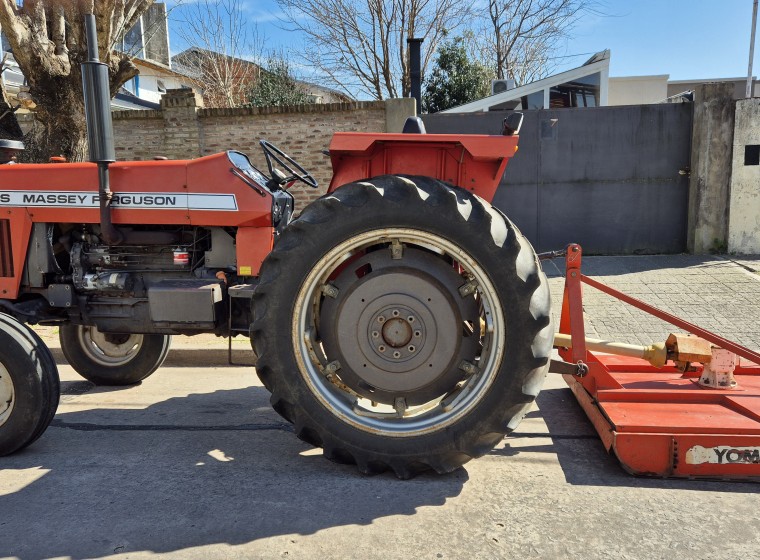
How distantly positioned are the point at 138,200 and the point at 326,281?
1.26 metres

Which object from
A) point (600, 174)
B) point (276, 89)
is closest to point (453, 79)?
point (276, 89)

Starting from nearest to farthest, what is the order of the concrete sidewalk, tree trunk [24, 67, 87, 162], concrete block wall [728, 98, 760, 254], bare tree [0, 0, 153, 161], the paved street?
1. the paved street
2. the concrete sidewalk
3. bare tree [0, 0, 153, 161]
4. tree trunk [24, 67, 87, 162]
5. concrete block wall [728, 98, 760, 254]

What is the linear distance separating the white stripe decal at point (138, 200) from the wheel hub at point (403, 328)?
0.96 metres

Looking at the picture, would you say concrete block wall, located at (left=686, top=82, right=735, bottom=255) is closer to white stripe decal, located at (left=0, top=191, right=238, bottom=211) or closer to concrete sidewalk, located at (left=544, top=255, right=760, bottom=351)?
concrete sidewalk, located at (left=544, top=255, right=760, bottom=351)

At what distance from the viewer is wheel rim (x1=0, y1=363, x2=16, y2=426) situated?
10.2ft

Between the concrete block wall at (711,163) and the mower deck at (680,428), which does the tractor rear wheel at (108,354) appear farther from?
the concrete block wall at (711,163)

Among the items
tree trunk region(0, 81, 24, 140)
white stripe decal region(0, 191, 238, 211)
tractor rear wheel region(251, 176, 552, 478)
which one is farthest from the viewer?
tree trunk region(0, 81, 24, 140)

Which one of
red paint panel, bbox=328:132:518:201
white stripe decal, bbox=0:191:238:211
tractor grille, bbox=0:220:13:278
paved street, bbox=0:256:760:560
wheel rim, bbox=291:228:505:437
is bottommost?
paved street, bbox=0:256:760:560

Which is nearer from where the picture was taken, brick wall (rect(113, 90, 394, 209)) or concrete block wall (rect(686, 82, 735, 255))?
concrete block wall (rect(686, 82, 735, 255))

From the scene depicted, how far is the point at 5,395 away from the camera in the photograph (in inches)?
123

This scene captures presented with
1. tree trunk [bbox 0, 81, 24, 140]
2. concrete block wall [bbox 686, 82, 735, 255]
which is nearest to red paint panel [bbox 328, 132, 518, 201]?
tree trunk [bbox 0, 81, 24, 140]

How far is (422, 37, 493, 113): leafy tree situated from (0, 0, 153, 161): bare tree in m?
10.1

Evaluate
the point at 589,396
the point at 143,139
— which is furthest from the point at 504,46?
the point at 589,396

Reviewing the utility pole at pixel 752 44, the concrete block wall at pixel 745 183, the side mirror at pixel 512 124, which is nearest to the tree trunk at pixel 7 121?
the side mirror at pixel 512 124
